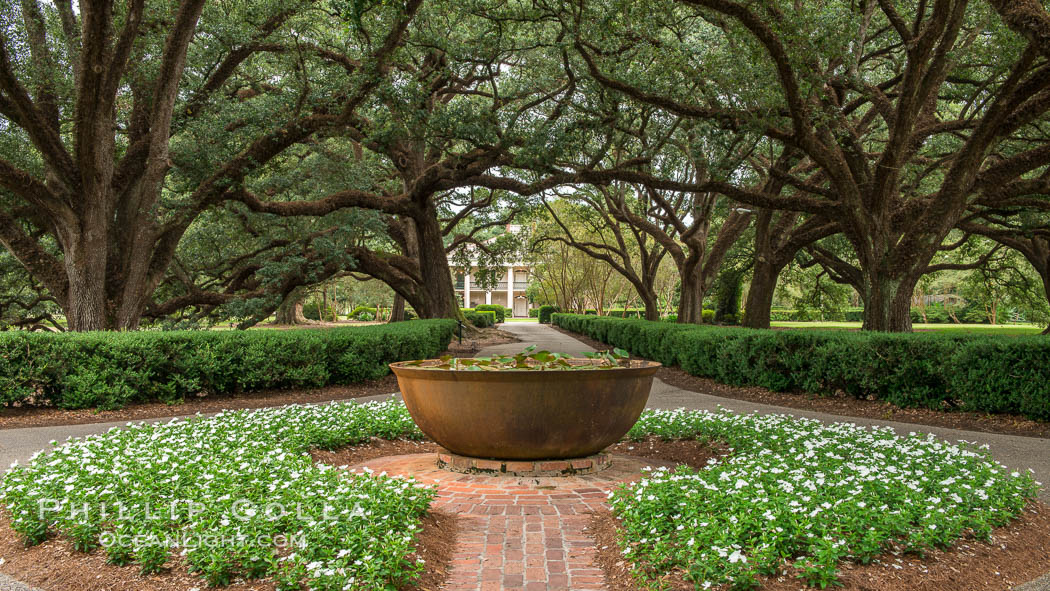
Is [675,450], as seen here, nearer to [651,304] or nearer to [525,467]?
[525,467]

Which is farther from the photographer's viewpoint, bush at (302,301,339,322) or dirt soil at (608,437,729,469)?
bush at (302,301,339,322)

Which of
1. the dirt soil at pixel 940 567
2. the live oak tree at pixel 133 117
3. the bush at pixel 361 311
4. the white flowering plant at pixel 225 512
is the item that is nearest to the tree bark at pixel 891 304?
the dirt soil at pixel 940 567

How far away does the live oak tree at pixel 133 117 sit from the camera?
10.5 meters

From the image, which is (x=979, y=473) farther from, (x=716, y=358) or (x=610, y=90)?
(x=610, y=90)

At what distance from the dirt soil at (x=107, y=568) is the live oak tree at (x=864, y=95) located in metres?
7.70

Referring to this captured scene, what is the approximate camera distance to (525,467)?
5066 millimetres

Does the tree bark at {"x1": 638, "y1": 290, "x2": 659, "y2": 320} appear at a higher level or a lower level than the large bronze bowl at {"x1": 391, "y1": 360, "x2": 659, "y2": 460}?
higher

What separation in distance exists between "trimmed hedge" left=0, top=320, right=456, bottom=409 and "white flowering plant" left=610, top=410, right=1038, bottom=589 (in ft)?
23.6

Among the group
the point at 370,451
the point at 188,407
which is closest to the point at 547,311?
the point at 188,407

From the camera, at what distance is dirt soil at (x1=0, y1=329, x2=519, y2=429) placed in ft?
26.2

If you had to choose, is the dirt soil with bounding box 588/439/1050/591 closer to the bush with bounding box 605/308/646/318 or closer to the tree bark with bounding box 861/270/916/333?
the tree bark with bounding box 861/270/916/333

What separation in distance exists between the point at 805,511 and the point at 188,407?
26.7 ft

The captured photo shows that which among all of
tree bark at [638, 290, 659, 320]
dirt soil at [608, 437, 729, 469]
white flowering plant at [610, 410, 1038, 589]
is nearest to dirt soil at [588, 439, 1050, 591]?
white flowering plant at [610, 410, 1038, 589]

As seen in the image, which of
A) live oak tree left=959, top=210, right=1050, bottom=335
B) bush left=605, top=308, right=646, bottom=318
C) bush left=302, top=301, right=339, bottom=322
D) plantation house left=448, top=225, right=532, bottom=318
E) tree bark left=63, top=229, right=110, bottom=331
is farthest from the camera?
plantation house left=448, top=225, right=532, bottom=318
